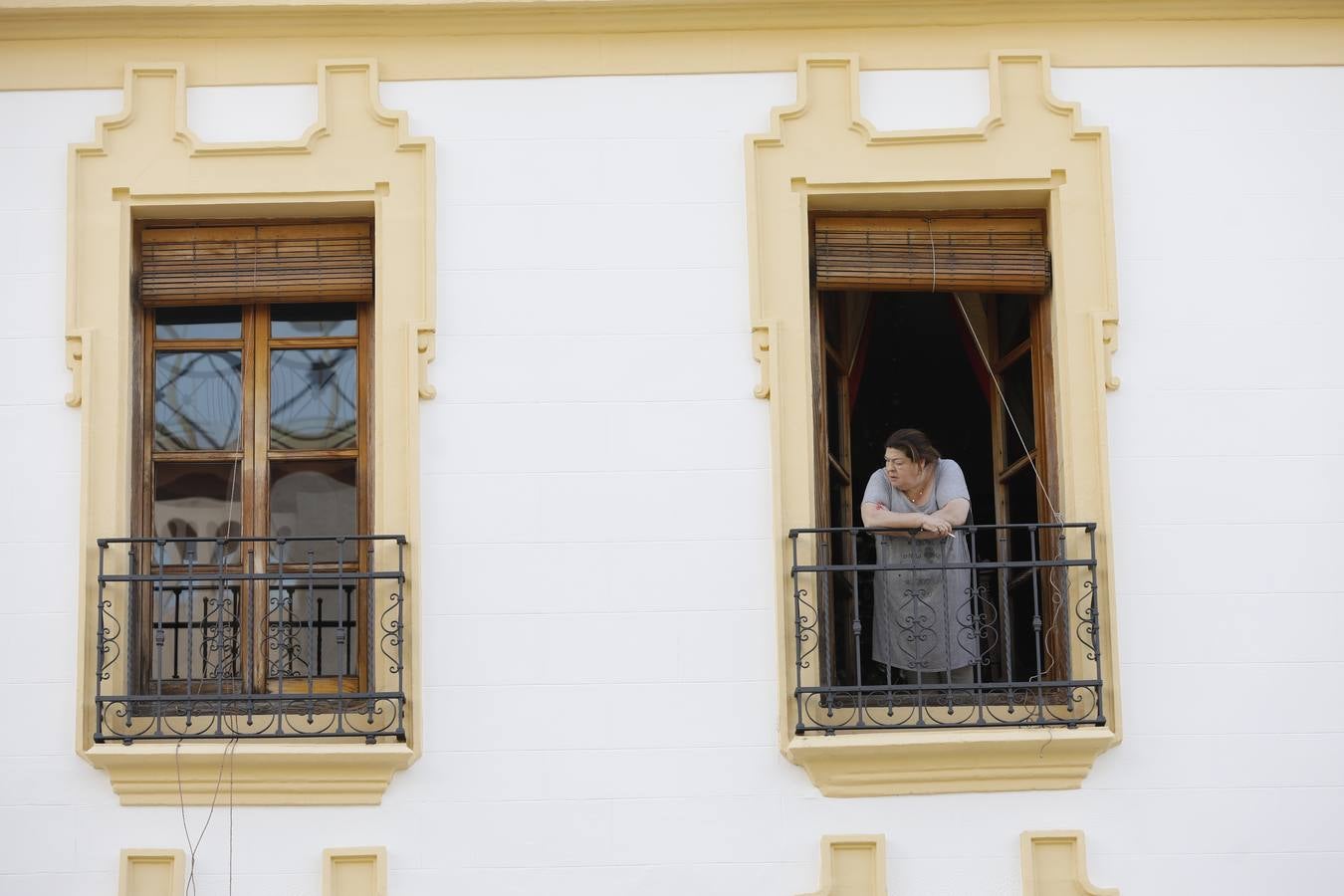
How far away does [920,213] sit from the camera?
7434mm

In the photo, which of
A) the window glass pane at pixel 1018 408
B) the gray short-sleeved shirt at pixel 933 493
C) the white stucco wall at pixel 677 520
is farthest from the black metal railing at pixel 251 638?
the window glass pane at pixel 1018 408

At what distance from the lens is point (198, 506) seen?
7359 mm

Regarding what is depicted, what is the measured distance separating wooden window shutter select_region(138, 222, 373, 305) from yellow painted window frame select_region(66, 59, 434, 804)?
0.08m

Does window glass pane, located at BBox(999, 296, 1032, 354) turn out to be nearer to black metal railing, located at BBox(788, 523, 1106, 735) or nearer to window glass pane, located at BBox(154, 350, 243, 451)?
black metal railing, located at BBox(788, 523, 1106, 735)

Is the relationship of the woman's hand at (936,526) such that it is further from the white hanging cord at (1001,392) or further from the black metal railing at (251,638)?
the black metal railing at (251,638)

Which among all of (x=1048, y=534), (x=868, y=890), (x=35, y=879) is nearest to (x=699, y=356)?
(x=1048, y=534)

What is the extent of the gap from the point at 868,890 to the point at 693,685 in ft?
3.31

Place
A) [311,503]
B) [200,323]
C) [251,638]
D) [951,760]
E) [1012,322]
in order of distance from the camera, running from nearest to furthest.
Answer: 1. [951,760]
2. [251,638]
3. [311,503]
4. [200,323]
5. [1012,322]

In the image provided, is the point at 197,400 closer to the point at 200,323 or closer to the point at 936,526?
the point at 200,323

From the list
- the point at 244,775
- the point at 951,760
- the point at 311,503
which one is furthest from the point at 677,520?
the point at 244,775

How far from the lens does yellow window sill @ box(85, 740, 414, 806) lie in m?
6.80

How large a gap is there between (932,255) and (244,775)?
341 cm

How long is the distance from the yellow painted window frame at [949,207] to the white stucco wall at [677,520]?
3.8 inches

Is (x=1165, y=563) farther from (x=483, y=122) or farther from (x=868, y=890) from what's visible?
(x=483, y=122)
